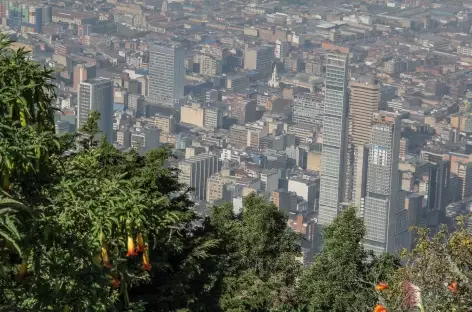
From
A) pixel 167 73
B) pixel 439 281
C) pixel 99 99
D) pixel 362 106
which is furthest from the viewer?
pixel 167 73

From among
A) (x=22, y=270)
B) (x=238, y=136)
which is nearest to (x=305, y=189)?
(x=238, y=136)

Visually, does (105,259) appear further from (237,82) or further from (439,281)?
(237,82)

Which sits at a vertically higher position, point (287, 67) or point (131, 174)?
point (131, 174)

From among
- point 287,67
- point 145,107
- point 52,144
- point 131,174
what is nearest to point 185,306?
point 131,174

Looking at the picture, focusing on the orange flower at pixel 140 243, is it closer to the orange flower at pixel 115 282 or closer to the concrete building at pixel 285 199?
the orange flower at pixel 115 282

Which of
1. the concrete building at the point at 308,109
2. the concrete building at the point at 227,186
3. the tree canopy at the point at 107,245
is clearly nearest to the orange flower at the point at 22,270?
the tree canopy at the point at 107,245

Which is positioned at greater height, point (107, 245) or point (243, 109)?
point (107, 245)

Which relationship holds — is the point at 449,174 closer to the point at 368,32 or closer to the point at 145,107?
the point at 145,107
